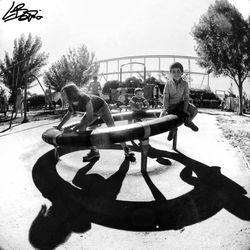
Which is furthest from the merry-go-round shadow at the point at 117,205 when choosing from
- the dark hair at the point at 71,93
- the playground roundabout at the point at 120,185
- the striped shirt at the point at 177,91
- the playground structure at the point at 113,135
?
the striped shirt at the point at 177,91

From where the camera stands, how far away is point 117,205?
328 centimetres

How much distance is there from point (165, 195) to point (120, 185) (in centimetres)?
73

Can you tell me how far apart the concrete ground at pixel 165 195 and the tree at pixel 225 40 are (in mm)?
14144

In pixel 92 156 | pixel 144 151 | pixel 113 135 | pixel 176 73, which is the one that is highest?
pixel 176 73

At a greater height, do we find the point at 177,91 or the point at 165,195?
the point at 177,91

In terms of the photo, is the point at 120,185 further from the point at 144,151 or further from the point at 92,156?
the point at 92,156

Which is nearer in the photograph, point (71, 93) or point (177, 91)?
point (71, 93)

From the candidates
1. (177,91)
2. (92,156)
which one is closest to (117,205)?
(92,156)

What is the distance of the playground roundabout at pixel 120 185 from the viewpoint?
296cm

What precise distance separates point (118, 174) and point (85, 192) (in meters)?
0.85

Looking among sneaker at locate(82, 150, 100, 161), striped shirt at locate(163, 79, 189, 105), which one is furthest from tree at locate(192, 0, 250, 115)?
sneaker at locate(82, 150, 100, 161)

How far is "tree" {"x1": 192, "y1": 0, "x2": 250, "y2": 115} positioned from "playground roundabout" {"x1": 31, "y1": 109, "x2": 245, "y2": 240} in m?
15.1

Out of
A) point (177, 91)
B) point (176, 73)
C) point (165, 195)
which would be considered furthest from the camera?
point (177, 91)

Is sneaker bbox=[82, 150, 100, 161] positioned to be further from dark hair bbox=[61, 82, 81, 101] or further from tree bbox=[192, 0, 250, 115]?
tree bbox=[192, 0, 250, 115]
